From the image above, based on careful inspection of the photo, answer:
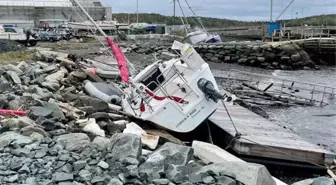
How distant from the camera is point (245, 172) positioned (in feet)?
21.8

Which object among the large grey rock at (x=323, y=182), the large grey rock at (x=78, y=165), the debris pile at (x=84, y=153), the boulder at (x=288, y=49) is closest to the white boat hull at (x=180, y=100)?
the debris pile at (x=84, y=153)

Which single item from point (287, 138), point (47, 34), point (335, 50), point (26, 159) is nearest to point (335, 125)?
point (287, 138)

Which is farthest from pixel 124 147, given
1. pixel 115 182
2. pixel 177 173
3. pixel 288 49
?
pixel 288 49

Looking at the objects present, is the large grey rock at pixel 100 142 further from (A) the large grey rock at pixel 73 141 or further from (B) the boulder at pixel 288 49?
(B) the boulder at pixel 288 49

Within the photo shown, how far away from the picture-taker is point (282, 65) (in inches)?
1670

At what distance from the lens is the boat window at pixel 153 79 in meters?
11.8

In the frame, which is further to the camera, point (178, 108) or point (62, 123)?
point (178, 108)

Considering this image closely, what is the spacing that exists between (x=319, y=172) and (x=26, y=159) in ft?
19.6

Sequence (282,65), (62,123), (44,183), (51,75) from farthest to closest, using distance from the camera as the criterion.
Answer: (282,65) < (51,75) < (62,123) < (44,183)

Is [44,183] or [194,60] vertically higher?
[194,60]

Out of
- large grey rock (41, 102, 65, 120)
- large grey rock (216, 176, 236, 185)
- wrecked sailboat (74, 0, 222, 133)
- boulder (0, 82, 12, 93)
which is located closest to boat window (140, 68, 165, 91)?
wrecked sailboat (74, 0, 222, 133)

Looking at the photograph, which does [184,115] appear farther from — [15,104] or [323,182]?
[323,182]

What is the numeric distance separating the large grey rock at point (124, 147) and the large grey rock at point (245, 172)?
3.50 feet

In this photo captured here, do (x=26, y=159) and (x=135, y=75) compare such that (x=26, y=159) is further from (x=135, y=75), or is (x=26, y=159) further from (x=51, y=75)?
(x=51, y=75)
